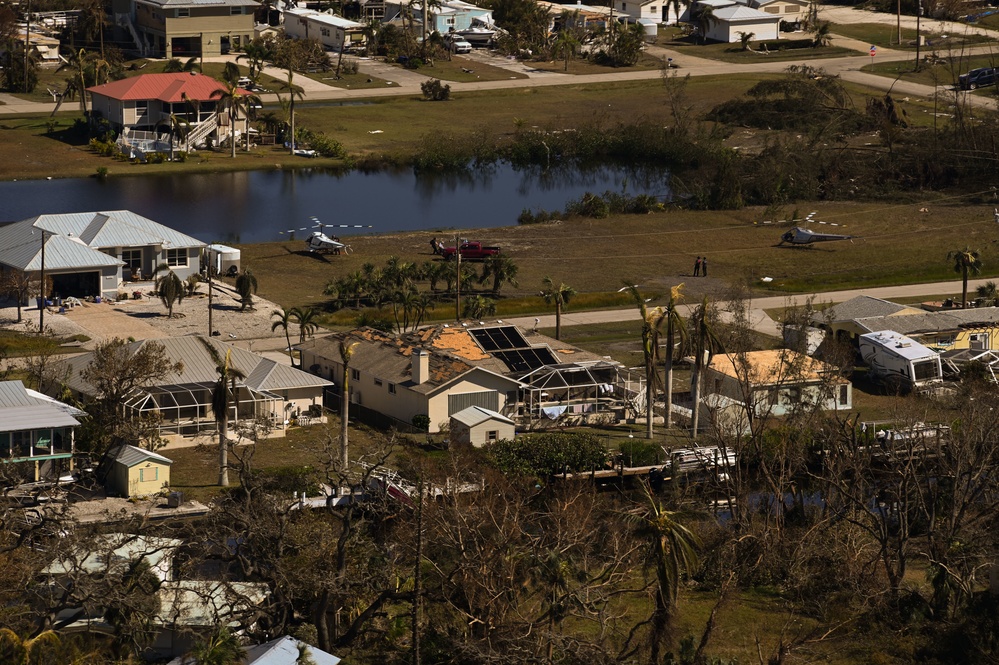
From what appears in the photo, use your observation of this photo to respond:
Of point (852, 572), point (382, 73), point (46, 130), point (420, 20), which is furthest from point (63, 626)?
point (420, 20)

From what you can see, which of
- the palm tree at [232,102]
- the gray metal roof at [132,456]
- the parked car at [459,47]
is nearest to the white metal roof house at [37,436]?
the gray metal roof at [132,456]

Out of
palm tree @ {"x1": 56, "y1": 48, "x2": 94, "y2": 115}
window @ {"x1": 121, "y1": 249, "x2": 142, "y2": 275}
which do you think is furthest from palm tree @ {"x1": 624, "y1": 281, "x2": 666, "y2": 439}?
palm tree @ {"x1": 56, "y1": 48, "x2": 94, "y2": 115}

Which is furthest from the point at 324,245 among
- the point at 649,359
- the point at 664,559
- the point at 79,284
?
the point at 664,559

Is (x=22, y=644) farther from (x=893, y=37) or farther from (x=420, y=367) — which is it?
(x=893, y=37)

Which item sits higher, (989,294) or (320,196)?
(989,294)

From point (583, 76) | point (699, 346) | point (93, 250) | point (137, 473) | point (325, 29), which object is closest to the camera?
point (137, 473)

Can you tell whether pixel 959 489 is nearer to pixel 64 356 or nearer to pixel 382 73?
pixel 64 356

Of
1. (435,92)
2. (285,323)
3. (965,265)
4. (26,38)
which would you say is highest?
(26,38)
